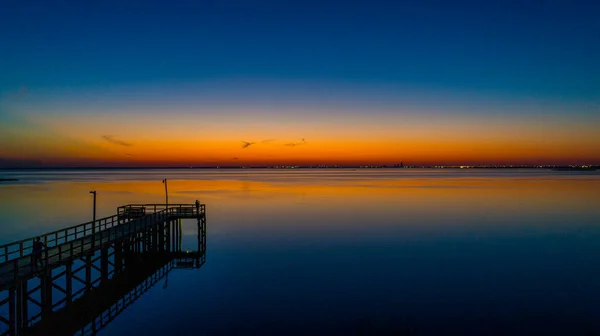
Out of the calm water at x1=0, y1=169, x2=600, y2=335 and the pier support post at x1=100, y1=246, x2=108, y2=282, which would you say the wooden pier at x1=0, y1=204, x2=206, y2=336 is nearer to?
the pier support post at x1=100, y1=246, x2=108, y2=282

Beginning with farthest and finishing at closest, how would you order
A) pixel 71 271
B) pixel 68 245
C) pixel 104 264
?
pixel 104 264 → pixel 68 245 → pixel 71 271

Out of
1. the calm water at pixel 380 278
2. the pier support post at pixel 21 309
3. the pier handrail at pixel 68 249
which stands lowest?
the calm water at pixel 380 278

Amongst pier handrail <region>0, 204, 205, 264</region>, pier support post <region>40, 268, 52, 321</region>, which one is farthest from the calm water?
pier handrail <region>0, 204, 205, 264</region>

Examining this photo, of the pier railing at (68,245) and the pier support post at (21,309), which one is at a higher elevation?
the pier railing at (68,245)

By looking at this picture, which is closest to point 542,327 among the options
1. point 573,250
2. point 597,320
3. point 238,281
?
point 597,320

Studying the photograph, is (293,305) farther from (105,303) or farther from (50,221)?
(50,221)

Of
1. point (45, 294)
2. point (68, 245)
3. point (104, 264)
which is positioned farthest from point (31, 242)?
point (45, 294)

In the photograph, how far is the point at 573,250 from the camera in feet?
104

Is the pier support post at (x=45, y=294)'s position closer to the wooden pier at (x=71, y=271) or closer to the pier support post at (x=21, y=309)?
the wooden pier at (x=71, y=271)

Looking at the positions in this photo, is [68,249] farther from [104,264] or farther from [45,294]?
[104,264]

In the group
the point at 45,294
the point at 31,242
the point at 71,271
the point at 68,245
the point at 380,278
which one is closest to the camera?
the point at 45,294

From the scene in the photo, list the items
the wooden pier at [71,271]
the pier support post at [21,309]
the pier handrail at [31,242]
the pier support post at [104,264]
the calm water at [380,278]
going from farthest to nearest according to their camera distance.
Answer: the pier support post at [104,264]
the calm water at [380,278]
the pier handrail at [31,242]
the wooden pier at [71,271]
the pier support post at [21,309]

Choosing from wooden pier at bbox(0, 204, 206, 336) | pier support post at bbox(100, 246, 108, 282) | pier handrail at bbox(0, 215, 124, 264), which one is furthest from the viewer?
pier support post at bbox(100, 246, 108, 282)

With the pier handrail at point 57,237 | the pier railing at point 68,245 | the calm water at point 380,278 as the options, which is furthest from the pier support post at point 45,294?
the calm water at point 380,278
